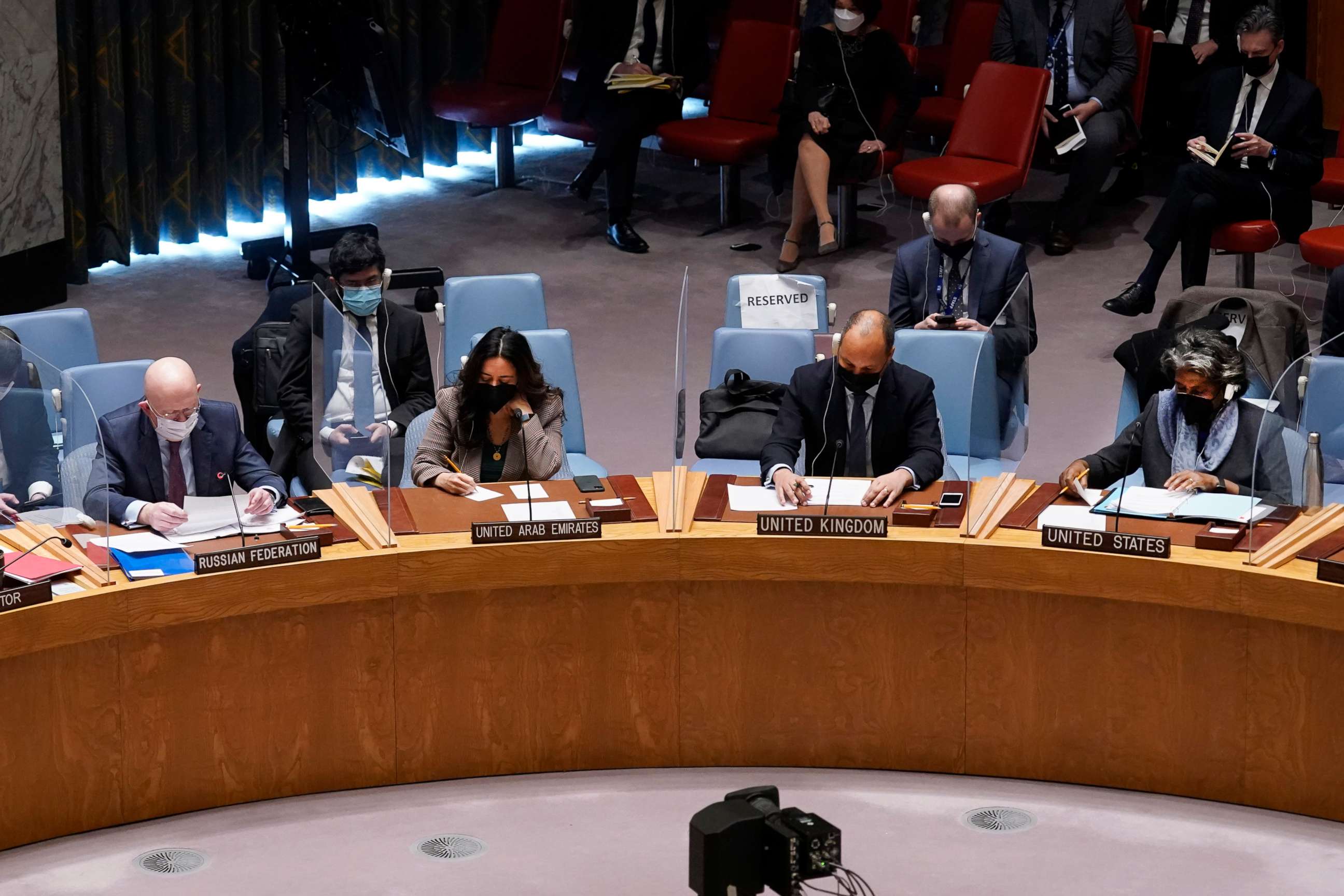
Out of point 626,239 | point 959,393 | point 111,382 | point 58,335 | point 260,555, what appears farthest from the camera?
point 626,239

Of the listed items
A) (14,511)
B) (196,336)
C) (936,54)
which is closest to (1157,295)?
(936,54)

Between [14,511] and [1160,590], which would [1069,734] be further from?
[14,511]

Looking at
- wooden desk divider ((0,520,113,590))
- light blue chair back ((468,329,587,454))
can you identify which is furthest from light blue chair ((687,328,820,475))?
wooden desk divider ((0,520,113,590))

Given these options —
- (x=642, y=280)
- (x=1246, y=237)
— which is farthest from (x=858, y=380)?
(x=642, y=280)

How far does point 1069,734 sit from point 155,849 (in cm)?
211

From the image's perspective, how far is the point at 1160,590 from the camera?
4.29 meters

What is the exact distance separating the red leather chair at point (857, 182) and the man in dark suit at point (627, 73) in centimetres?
93

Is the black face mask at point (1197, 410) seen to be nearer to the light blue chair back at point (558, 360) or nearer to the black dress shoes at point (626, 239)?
the light blue chair back at point (558, 360)

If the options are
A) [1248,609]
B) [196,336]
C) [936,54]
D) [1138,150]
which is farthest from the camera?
[936,54]

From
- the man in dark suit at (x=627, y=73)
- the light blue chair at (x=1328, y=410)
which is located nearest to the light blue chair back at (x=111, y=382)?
the light blue chair at (x=1328, y=410)

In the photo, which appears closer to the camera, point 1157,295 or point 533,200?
point 1157,295

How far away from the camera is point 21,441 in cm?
469

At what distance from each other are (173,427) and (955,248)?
9.05 feet

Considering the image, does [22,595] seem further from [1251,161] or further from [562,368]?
[1251,161]
